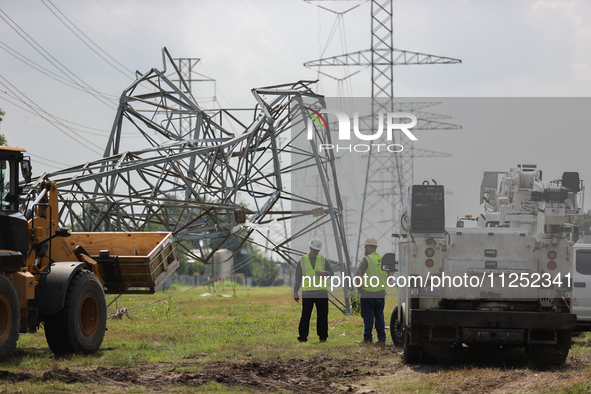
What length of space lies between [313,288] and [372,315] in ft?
3.97

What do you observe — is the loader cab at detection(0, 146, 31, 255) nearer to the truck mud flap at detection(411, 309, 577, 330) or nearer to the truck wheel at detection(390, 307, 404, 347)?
the truck mud flap at detection(411, 309, 577, 330)

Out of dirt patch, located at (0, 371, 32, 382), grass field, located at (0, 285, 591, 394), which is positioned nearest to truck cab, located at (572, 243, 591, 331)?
Result: grass field, located at (0, 285, 591, 394)

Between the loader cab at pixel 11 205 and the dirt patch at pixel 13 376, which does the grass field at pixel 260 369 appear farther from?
the loader cab at pixel 11 205

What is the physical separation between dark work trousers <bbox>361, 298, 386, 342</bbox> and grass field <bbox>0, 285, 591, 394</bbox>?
1.20 feet

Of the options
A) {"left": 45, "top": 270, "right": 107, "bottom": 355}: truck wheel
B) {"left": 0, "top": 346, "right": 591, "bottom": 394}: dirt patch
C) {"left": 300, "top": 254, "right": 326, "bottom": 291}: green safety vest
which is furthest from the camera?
{"left": 300, "top": 254, "right": 326, "bottom": 291}: green safety vest

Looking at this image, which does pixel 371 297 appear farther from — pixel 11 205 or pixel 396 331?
pixel 11 205

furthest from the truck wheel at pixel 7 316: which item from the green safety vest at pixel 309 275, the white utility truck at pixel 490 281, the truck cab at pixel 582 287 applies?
the truck cab at pixel 582 287

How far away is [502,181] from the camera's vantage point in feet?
42.6

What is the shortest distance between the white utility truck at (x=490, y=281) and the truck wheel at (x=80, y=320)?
4.92m

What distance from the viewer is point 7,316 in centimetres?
947

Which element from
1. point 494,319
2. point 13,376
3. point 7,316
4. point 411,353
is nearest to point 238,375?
point 411,353

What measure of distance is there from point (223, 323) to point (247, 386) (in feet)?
31.5

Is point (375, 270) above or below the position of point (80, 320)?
above

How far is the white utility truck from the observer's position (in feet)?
31.8
